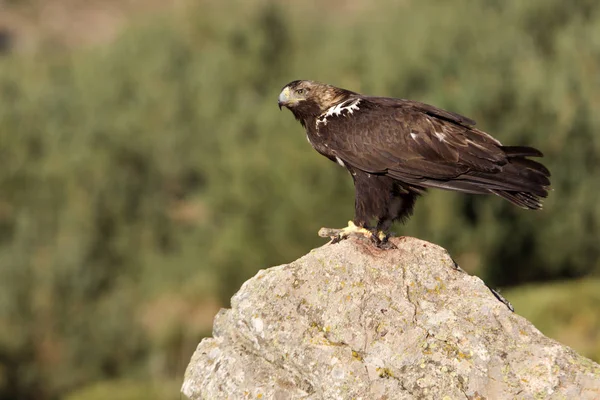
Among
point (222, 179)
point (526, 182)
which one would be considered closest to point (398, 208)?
point (526, 182)

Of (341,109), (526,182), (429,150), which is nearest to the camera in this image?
(526,182)

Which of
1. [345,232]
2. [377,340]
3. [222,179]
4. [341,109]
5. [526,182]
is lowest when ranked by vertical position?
[377,340]

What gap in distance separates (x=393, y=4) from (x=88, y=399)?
2062 cm

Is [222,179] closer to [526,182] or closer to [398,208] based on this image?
[398,208]

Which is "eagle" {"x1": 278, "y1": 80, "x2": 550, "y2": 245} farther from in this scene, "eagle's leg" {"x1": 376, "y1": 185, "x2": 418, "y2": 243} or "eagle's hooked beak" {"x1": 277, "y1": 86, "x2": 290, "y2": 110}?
"eagle's hooked beak" {"x1": 277, "y1": 86, "x2": 290, "y2": 110}

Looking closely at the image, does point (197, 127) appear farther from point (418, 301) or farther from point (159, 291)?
point (418, 301)

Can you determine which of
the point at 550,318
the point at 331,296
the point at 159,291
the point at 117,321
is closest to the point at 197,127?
the point at 159,291

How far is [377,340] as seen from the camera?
495cm

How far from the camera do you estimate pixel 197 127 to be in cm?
2859

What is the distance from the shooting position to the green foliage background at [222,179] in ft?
64.7

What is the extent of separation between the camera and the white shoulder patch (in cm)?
674

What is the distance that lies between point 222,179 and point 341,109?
51.3 ft

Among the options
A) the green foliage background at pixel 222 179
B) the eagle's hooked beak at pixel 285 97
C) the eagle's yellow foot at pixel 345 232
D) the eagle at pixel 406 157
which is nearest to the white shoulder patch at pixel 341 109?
the eagle at pixel 406 157

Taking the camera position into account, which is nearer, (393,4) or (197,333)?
(197,333)
